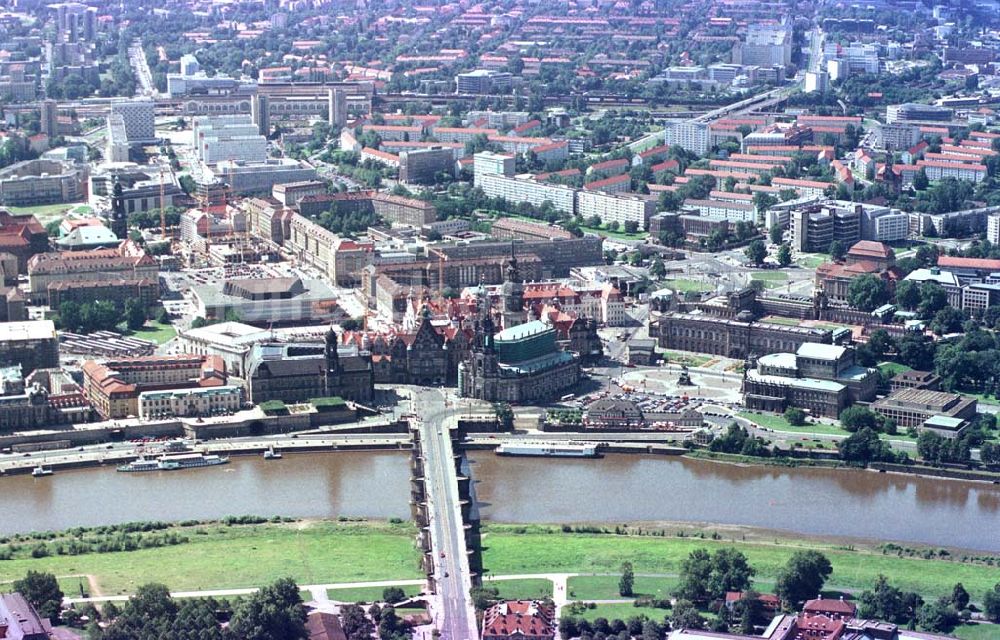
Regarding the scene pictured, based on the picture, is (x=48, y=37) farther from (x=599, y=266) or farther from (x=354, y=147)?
→ (x=599, y=266)

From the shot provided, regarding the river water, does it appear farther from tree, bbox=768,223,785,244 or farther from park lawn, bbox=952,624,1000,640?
tree, bbox=768,223,785,244

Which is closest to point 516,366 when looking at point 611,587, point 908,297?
point 908,297

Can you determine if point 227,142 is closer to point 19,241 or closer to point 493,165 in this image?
point 493,165

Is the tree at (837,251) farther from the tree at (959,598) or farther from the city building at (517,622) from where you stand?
the city building at (517,622)

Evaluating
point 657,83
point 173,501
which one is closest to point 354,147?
point 657,83

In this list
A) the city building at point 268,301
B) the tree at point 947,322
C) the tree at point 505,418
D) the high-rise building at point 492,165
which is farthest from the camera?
the high-rise building at point 492,165

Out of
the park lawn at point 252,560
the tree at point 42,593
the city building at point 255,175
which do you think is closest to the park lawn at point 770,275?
the city building at point 255,175
